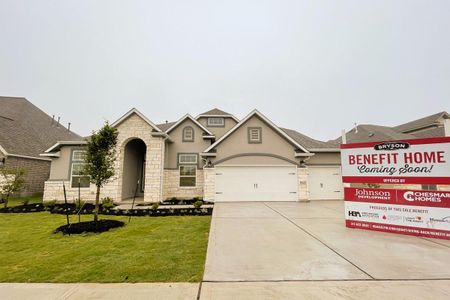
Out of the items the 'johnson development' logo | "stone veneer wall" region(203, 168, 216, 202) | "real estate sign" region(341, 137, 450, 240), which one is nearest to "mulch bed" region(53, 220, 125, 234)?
"stone veneer wall" region(203, 168, 216, 202)

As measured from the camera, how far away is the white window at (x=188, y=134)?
47.0ft

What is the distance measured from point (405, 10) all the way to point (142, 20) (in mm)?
19897

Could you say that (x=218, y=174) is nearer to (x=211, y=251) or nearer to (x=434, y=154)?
(x=211, y=251)

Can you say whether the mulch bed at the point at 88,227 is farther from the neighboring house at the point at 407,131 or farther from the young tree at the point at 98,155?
the neighboring house at the point at 407,131

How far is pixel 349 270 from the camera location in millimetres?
3260

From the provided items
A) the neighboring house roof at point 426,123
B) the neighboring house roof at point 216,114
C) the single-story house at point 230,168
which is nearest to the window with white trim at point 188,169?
the single-story house at point 230,168

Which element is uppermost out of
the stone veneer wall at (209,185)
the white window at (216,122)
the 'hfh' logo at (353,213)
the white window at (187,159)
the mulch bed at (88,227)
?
the white window at (216,122)

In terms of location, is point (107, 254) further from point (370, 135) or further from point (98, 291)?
point (370, 135)

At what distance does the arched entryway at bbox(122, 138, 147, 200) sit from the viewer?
12.8 meters

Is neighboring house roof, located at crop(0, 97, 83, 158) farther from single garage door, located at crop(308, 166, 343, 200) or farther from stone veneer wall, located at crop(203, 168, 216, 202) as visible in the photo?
single garage door, located at crop(308, 166, 343, 200)

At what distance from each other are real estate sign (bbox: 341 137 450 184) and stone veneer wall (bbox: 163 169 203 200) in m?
9.56

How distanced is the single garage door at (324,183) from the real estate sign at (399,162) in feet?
22.1

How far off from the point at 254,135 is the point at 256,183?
320 centimetres

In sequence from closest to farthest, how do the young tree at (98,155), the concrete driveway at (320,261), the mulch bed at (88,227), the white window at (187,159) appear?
the concrete driveway at (320,261) < the mulch bed at (88,227) < the young tree at (98,155) < the white window at (187,159)
